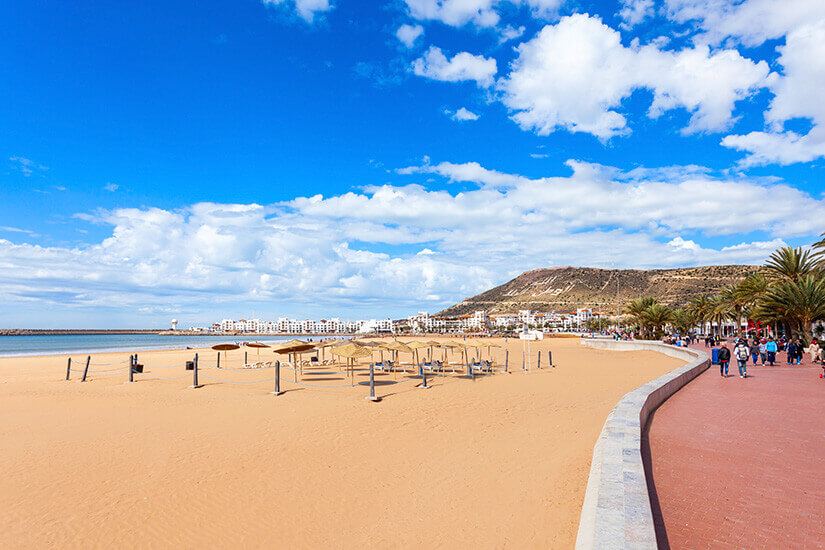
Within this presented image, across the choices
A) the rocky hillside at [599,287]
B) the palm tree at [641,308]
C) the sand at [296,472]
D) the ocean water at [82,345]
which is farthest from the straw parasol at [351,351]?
the rocky hillside at [599,287]

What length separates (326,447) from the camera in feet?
28.3

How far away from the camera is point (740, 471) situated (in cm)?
559

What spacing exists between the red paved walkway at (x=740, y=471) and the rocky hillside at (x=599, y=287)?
83.6m

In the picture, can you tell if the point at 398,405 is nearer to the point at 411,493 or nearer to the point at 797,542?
the point at 411,493

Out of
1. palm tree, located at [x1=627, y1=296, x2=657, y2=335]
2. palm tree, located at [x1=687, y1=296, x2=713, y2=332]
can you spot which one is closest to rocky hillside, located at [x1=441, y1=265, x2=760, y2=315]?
palm tree, located at [x1=687, y1=296, x2=713, y2=332]

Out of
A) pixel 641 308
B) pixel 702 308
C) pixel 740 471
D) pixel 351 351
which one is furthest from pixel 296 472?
pixel 702 308

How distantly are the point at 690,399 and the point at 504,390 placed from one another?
236 inches

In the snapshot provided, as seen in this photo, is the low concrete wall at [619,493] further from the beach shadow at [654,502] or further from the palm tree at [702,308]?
the palm tree at [702,308]

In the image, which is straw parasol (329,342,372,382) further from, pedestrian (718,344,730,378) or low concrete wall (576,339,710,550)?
pedestrian (718,344,730,378)

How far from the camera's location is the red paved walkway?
4.05 metres

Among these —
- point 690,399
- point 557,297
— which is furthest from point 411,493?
point 557,297

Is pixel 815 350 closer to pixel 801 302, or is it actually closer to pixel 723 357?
pixel 801 302

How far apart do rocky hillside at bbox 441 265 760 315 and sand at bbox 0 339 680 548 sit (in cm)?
8477

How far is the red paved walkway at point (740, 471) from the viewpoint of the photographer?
4.05 metres
